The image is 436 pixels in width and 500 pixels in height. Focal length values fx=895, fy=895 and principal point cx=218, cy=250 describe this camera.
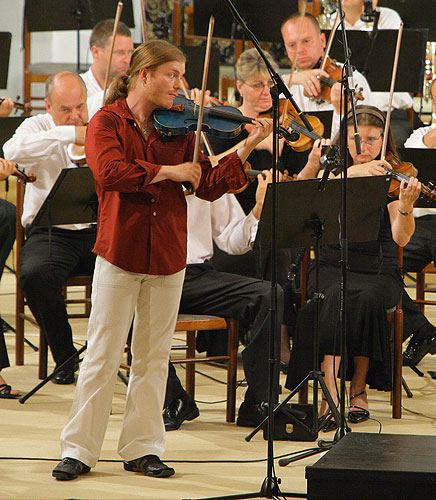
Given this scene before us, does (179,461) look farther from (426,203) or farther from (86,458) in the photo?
(426,203)

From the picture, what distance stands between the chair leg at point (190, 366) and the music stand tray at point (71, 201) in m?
0.67

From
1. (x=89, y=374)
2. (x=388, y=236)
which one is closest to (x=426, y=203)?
(x=388, y=236)

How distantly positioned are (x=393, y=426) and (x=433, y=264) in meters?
1.07

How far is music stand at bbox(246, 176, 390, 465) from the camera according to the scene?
3.20m

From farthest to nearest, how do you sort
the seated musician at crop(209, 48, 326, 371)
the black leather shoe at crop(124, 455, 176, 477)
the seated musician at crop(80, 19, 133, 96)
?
the seated musician at crop(80, 19, 133, 96)
the seated musician at crop(209, 48, 326, 371)
the black leather shoe at crop(124, 455, 176, 477)

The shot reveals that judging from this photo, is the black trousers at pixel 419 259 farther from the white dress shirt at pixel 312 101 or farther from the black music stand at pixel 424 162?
the white dress shirt at pixel 312 101

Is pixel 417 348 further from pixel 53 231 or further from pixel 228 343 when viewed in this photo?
pixel 53 231

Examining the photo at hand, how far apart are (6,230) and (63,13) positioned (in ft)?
7.37

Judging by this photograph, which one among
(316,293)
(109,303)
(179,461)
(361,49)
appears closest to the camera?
(109,303)

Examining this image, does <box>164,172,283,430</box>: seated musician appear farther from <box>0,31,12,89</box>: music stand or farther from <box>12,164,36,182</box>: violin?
<box>0,31,12,89</box>: music stand

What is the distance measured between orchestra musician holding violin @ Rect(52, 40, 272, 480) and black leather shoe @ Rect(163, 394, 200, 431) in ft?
1.80

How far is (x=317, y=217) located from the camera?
3281 millimetres

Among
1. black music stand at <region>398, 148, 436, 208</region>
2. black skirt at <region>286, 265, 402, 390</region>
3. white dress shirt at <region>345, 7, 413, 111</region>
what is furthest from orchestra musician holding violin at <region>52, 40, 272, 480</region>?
white dress shirt at <region>345, 7, 413, 111</region>

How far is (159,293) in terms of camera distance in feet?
9.42
